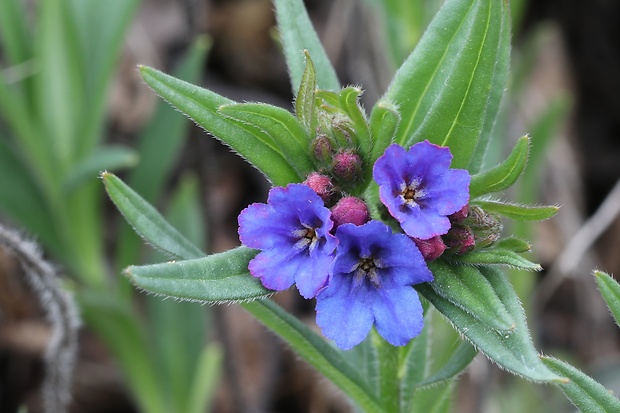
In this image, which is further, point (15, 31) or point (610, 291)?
point (15, 31)

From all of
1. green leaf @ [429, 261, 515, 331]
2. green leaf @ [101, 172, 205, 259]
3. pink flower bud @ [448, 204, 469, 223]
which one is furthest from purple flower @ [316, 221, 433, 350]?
green leaf @ [101, 172, 205, 259]

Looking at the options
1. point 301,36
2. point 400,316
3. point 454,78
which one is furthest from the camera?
point 301,36

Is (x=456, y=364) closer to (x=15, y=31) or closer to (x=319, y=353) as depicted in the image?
(x=319, y=353)

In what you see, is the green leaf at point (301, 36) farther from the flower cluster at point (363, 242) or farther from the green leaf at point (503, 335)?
the green leaf at point (503, 335)

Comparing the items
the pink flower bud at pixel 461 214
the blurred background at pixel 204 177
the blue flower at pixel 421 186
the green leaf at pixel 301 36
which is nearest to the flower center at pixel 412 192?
the blue flower at pixel 421 186

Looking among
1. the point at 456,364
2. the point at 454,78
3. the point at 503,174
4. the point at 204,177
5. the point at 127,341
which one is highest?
the point at 454,78

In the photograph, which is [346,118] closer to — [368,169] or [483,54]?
[368,169]

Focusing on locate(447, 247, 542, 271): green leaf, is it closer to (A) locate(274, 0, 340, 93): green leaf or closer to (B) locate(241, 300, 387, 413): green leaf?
(B) locate(241, 300, 387, 413): green leaf

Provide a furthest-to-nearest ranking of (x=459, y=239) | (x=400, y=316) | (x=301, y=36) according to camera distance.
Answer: (x=301, y=36) < (x=459, y=239) < (x=400, y=316)

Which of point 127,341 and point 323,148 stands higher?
point 323,148

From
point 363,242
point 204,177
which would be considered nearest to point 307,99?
point 363,242
